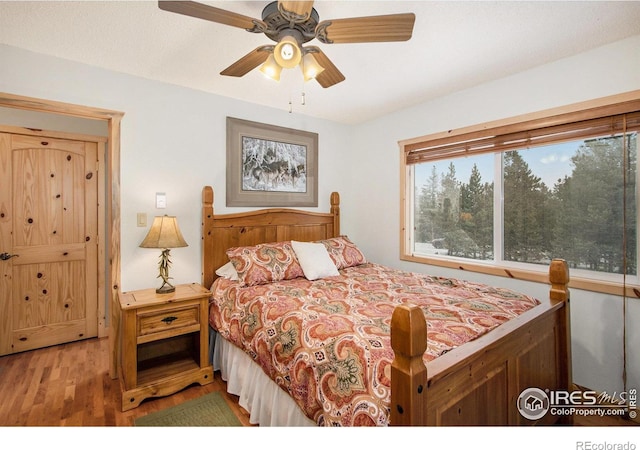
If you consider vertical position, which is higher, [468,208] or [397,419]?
[468,208]

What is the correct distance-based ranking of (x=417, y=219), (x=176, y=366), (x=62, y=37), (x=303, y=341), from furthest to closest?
(x=417, y=219), (x=176, y=366), (x=62, y=37), (x=303, y=341)

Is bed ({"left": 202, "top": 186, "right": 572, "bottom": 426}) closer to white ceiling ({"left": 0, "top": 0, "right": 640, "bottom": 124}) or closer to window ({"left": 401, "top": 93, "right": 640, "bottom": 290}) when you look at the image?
window ({"left": 401, "top": 93, "right": 640, "bottom": 290})

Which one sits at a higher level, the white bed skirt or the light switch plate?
the light switch plate

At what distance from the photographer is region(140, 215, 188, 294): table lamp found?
88.2 inches

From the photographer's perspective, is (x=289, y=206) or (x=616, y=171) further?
(x=289, y=206)

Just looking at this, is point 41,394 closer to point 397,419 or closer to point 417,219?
point 397,419

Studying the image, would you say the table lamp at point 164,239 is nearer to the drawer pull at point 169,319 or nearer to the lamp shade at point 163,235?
the lamp shade at point 163,235

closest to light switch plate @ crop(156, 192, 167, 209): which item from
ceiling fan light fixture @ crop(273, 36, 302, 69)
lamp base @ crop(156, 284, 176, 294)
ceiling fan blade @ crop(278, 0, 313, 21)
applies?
lamp base @ crop(156, 284, 176, 294)

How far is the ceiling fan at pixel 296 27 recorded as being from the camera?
4.34ft

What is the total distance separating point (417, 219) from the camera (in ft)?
10.9

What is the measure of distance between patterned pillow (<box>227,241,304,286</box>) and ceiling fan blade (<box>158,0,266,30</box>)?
1631mm

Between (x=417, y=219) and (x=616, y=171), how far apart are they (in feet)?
5.21
